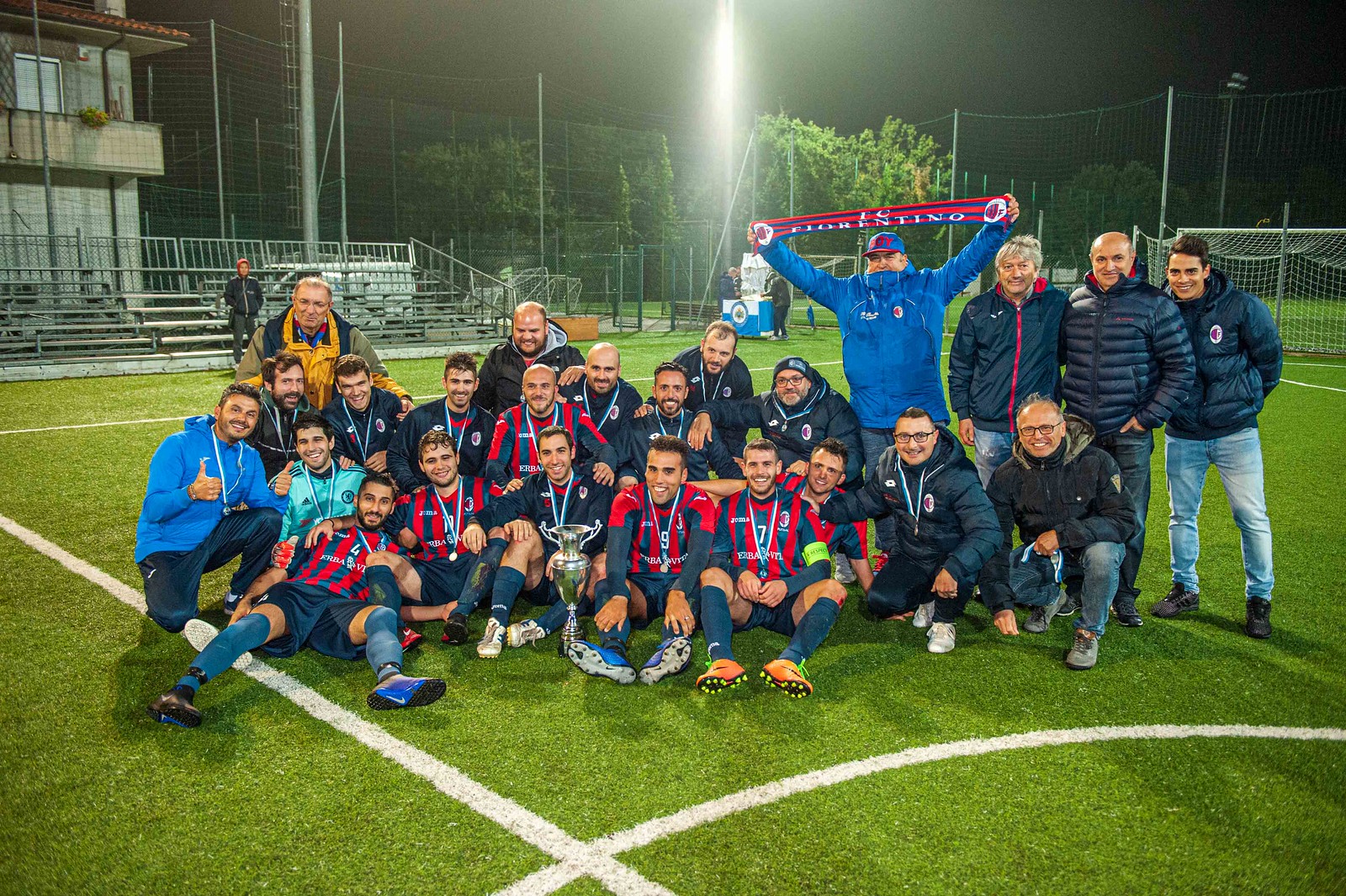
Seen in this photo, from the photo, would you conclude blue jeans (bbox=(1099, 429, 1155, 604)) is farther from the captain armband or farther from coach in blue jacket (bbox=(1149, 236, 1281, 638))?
the captain armband

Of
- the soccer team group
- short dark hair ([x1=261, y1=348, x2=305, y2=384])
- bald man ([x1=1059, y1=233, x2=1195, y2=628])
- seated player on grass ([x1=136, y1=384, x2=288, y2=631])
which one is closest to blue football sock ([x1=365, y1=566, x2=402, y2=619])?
the soccer team group

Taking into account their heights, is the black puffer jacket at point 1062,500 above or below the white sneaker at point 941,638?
above

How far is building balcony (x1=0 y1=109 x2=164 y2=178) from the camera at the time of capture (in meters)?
20.4

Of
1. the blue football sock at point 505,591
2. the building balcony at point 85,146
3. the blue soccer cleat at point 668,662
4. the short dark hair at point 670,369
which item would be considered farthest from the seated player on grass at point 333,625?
the building balcony at point 85,146

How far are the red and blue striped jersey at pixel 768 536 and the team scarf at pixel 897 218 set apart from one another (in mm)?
1987

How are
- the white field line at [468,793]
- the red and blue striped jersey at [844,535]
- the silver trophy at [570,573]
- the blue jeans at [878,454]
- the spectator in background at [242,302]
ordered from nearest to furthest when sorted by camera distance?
the white field line at [468,793], the silver trophy at [570,573], the red and blue striped jersey at [844,535], the blue jeans at [878,454], the spectator in background at [242,302]

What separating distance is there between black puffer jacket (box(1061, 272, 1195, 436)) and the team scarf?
0.77m

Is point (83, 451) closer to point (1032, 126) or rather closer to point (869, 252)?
point (869, 252)

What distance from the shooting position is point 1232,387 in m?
4.74

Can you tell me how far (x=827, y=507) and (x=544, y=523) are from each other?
1622 mm

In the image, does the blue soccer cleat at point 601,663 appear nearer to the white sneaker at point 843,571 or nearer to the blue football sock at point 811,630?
the blue football sock at point 811,630

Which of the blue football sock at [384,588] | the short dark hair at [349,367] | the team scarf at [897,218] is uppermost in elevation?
the team scarf at [897,218]

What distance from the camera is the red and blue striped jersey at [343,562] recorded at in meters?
4.66

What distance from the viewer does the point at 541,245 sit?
25.4 metres
